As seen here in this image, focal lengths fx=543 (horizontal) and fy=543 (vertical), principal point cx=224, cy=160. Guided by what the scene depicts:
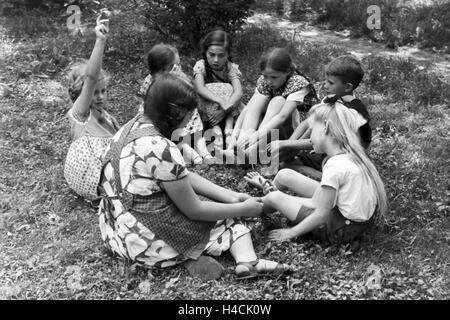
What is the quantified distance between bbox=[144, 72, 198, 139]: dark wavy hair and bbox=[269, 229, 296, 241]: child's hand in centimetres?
113

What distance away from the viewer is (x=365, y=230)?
3.70 m

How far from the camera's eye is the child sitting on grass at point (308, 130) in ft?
14.0

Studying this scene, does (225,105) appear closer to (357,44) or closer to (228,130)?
(228,130)

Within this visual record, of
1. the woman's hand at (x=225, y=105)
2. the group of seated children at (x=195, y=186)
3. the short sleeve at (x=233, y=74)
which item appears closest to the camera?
the group of seated children at (x=195, y=186)

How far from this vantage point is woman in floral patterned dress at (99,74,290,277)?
122 inches

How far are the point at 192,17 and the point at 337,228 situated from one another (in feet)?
12.6

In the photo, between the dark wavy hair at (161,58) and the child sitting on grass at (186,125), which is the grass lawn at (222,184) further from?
the dark wavy hair at (161,58)

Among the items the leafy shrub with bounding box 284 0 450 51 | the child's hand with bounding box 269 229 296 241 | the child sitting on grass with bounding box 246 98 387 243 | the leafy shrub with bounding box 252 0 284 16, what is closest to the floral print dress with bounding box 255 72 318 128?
the child sitting on grass with bounding box 246 98 387 243

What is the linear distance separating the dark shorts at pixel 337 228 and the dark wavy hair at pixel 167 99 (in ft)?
3.77

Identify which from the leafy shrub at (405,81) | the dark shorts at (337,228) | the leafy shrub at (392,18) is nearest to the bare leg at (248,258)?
the dark shorts at (337,228)

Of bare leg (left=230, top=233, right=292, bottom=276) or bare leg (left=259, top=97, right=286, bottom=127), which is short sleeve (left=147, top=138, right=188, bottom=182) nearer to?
bare leg (left=230, top=233, right=292, bottom=276)

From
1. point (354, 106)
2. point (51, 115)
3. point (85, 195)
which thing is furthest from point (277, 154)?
point (51, 115)

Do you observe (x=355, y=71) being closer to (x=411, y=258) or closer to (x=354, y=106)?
(x=354, y=106)

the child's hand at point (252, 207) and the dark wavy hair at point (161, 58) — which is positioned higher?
the dark wavy hair at point (161, 58)
